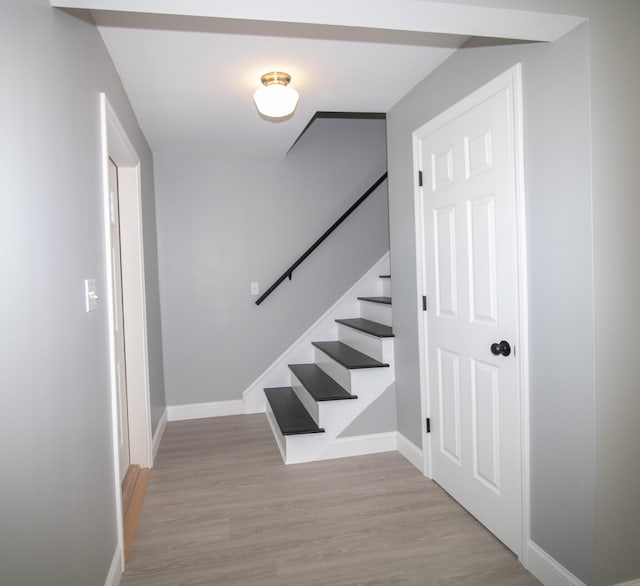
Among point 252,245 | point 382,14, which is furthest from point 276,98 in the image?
point 252,245

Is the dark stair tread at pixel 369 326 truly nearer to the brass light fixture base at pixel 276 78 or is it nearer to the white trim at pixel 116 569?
the brass light fixture base at pixel 276 78

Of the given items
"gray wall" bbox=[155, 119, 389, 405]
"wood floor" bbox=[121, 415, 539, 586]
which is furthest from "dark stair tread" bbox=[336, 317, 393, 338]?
"wood floor" bbox=[121, 415, 539, 586]

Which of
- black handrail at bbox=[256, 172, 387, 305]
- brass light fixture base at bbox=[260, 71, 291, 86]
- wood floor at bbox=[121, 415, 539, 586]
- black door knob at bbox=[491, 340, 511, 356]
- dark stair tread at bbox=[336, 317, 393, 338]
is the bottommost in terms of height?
wood floor at bbox=[121, 415, 539, 586]

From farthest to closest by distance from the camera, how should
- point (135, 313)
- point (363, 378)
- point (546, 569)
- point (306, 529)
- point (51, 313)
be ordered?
1. point (363, 378)
2. point (135, 313)
3. point (306, 529)
4. point (546, 569)
5. point (51, 313)

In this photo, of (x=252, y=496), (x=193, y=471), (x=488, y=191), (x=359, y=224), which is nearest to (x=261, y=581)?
(x=252, y=496)

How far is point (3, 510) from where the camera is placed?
3.19 feet

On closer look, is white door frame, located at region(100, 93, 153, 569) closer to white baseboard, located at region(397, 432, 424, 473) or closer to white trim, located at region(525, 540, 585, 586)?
white baseboard, located at region(397, 432, 424, 473)

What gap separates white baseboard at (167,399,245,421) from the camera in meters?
4.07

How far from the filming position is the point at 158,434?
349cm

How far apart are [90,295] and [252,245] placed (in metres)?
2.56

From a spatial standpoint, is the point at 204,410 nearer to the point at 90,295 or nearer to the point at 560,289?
the point at 90,295

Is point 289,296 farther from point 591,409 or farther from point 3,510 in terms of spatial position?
point 3,510

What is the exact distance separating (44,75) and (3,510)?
1119 mm

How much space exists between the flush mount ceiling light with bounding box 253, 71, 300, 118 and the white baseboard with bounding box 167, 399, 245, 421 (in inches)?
104
